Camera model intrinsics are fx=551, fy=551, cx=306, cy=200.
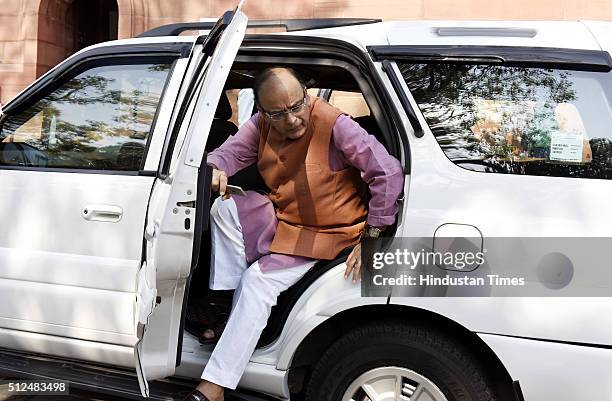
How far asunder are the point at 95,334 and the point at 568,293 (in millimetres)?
2065

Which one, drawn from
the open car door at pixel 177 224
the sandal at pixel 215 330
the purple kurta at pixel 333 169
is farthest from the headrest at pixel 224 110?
the sandal at pixel 215 330

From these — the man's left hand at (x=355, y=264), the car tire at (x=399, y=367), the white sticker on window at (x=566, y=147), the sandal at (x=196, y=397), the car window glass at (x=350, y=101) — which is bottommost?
the sandal at (x=196, y=397)

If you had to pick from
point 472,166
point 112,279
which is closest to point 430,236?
point 472,166

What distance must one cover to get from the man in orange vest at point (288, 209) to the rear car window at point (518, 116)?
11.3 inches

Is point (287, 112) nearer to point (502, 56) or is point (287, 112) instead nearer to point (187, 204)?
point (187, 204)

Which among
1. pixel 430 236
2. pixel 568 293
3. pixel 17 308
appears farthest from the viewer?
pixel 17 308

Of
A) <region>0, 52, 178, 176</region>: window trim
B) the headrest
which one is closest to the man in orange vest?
<region>0, 52, 178, 176</region>: window trim

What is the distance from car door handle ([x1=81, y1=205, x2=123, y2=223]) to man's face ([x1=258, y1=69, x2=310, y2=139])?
2.69 ft

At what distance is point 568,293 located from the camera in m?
2.00

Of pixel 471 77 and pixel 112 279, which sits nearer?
pixel 471 77

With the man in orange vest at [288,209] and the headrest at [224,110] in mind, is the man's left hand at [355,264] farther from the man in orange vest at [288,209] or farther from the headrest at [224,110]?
the headrest at [224,110]

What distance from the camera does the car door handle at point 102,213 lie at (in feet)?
8.34

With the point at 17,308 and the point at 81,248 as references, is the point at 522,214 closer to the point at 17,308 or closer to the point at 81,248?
the point at 81,248

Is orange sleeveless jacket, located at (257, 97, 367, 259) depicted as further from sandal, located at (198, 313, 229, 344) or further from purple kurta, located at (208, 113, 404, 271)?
→ sandal, located at (198, 313, 229, 344)
